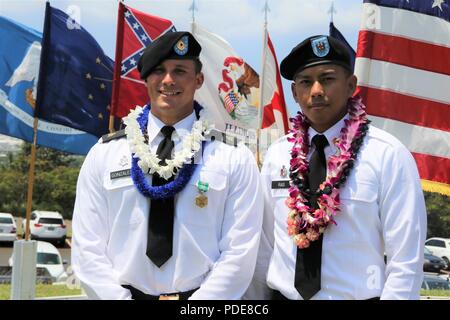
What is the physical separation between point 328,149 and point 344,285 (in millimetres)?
704

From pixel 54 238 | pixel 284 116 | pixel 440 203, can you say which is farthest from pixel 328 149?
pixel 440 203

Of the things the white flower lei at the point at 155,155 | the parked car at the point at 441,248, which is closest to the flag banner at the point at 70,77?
the white flower lei at the point at 155,155

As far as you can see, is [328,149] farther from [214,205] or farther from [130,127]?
[130,127]

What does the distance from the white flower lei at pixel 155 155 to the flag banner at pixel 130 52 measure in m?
6.07

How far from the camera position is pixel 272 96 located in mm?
11875

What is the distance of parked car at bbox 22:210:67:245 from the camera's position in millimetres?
27062

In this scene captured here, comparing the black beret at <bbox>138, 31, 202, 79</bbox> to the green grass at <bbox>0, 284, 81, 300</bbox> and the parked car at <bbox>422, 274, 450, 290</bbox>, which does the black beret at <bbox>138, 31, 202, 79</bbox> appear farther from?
the parked car at <bbox>422, 274, 450, 290</bbox>

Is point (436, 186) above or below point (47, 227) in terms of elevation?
above

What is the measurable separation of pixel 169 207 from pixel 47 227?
25.2m

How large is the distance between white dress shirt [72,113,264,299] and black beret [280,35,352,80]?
54cm

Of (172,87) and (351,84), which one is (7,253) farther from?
(351,84)

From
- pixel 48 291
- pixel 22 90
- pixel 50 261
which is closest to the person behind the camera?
pixel 48 291

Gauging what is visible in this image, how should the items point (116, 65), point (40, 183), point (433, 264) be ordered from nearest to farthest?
point (116, 65) → point (433, 264) → point (40, 183)

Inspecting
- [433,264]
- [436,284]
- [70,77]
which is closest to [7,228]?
[433,264]
